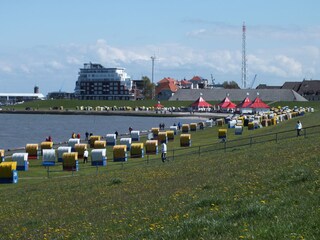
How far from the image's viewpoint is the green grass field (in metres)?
12.1

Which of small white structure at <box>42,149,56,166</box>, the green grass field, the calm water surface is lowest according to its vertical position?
the calm water surface

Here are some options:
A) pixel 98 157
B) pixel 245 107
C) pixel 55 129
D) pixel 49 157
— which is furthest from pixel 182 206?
pixel 245 107

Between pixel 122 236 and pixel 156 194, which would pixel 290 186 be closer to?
pixel 122 236

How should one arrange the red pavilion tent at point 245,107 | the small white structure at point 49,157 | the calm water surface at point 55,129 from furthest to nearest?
the red pavilion tent at point 245,107, the calm water surface at point 55,129, the small white structure at point 49,157

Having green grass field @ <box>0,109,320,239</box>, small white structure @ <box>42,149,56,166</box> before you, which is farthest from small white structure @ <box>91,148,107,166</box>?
green grass field @ <box>0,109,320,239</box>

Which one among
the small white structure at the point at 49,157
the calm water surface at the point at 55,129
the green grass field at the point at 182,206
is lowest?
the calm water surface at the point at 55,129

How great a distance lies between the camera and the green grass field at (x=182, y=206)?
12125 mm

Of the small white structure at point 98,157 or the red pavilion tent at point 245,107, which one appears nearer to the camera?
the small white structure at point 98,157

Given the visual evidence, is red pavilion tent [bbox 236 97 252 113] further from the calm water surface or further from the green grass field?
the green grass field

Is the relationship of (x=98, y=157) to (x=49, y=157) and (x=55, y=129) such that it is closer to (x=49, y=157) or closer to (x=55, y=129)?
(x=49, y=157)

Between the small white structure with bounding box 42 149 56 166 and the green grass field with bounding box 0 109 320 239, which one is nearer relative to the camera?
the green grass field with bounding box 0 109 320 239

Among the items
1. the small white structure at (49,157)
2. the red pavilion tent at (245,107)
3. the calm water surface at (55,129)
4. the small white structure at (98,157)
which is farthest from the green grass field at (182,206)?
the red pavilion tent at (245,107)

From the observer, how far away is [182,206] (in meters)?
16.4

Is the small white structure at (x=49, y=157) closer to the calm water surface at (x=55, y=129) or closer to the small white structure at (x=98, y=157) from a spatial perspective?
the small white structure at (x=98, y=157)
